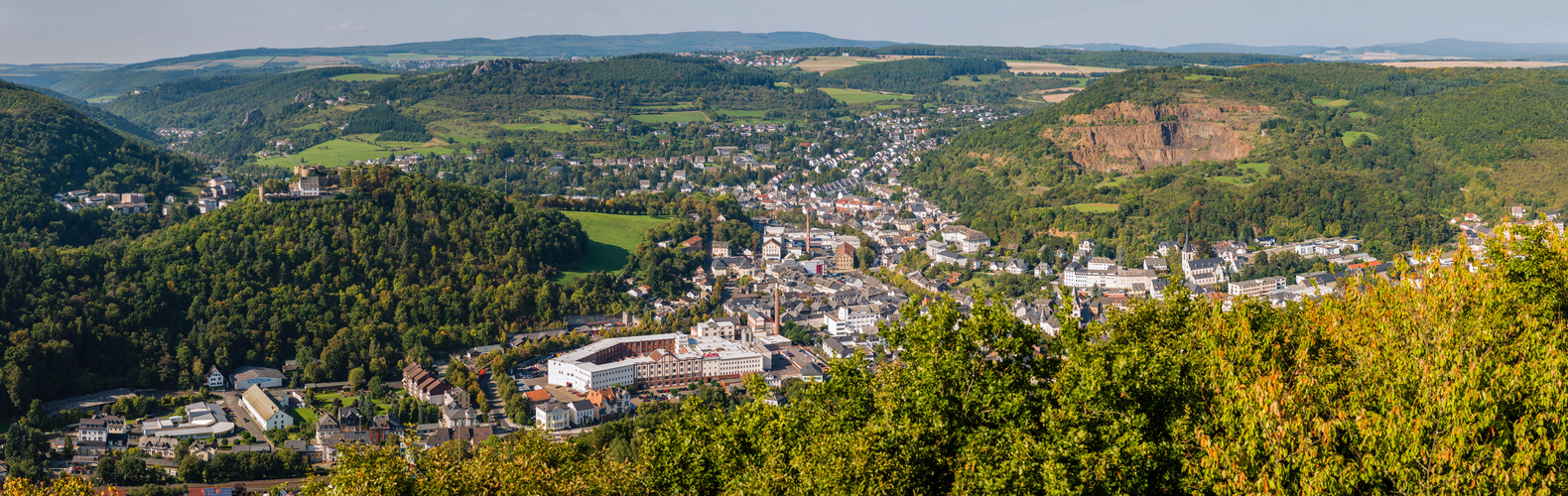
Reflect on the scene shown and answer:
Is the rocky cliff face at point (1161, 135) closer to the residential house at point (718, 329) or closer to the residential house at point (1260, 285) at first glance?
the residential house at point (1260, 285)

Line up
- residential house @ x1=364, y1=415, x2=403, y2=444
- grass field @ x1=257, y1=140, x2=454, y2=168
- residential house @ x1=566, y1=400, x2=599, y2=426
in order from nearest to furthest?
residential house @ x1=364, y1=415, x2=403, y2=444
residential house @ x1=566, y1=400, x2=599, y2=426
grass field @ x1=257, y1=140, x2=454, y2=168

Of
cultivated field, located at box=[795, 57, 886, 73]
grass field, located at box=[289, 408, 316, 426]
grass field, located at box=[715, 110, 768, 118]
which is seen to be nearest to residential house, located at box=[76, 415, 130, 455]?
grass field, located at box=[289, 408, 316, 426]

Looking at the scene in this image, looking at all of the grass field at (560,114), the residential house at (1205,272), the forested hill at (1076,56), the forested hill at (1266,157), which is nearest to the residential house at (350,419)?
the residential house at (1205,272)

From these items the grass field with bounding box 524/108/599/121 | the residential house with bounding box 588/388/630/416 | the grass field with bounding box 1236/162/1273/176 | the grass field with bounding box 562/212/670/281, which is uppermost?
the grass field with bounding box 524/108/599/121

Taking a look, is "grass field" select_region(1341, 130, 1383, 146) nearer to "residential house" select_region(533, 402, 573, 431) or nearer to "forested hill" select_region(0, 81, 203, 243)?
"residential house" select_region(533, 402, 573, 431)

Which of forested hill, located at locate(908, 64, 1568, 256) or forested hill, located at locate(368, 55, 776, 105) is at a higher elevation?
forested hill, located at locate(368, 55, 776, 105)

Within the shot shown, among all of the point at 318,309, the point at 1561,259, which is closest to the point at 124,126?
the point at 318,309
